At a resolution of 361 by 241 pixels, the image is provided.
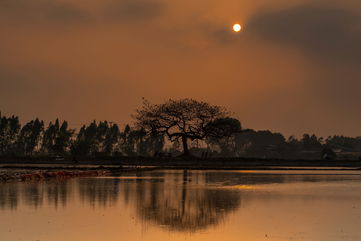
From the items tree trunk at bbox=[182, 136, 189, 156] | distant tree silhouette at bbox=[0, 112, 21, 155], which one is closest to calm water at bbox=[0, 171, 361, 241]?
tree trunk at bbox=[182, 136, 189, 156]

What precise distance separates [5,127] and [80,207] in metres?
159

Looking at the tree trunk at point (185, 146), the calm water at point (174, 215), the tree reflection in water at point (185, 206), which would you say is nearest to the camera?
the calm water at point (174, 215)

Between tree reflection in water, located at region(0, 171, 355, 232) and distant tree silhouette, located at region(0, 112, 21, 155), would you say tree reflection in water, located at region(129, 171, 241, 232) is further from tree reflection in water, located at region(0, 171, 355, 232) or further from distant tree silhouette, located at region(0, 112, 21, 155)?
distant tree silhouette, located at region(0, 112, 21, 155)

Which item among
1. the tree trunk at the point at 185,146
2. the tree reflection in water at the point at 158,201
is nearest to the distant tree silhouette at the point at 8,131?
the tree trunk at the point at 185,146

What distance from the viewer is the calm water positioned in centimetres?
2083

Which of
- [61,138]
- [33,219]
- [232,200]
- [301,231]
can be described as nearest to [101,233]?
[33,219]

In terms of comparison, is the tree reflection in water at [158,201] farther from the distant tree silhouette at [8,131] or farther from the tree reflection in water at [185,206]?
the distant tree silhouette at [8,131]

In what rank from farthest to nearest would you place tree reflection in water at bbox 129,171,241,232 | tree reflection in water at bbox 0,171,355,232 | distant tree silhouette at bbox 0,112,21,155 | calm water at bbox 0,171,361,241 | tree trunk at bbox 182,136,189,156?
distant tree silhouette at bbox 0,112,21,155 → tree trunk at bbox 182,136,189,156 → tree reflection in water at bbox 0,171,355,232 → tree reflection in water at bbox 129,171,241,232 → calm water at bbox 0,171,361,241

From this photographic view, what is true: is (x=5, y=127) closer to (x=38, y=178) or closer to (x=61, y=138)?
(x=61, y=138)

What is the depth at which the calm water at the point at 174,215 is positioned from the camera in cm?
2083

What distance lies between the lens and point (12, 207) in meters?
27.7

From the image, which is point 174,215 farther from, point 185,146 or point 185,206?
point 185,146

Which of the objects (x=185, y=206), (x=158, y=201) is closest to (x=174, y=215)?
(x=185, y=206)

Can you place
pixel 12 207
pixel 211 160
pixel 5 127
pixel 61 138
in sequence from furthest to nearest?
pixel 5 127 → pixel 61 138 → pixel 211 160 → pixel 12 207
